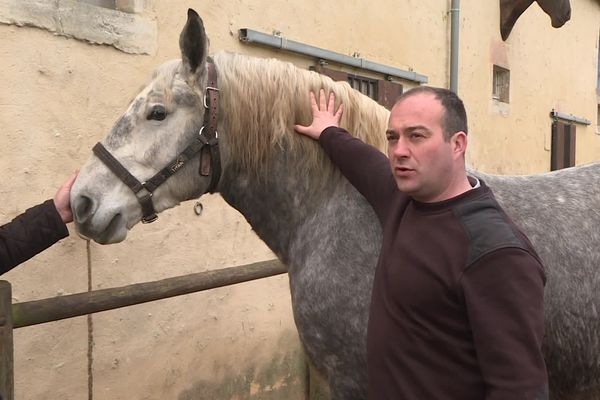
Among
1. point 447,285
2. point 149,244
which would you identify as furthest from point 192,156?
point 149,244

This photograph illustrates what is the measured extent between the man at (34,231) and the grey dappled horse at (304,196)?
16 centimetres

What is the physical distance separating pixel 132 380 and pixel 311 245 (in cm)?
196

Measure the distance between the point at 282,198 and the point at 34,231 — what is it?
0.89 m

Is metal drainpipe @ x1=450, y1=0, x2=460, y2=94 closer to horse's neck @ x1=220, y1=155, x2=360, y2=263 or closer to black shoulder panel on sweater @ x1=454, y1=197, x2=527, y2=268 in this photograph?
horse's neck @ x1=220, y1=155, x2=360, y2=263

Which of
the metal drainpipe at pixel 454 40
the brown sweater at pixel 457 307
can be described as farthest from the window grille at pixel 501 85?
the brown sweater at pixel 457 307

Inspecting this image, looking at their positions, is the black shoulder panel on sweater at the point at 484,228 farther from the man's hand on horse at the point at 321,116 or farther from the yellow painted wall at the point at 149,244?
the yellow painted wall at the point at 149,244

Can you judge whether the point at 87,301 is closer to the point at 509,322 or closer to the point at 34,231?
the point at 34,231

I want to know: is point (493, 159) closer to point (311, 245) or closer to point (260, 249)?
point (260, 249)

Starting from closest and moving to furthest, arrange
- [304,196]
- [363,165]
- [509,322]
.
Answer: [509,322]
[363,165]
[304,196]

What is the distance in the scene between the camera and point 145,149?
2143 millimetres

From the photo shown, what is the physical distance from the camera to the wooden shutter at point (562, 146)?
8.55 m

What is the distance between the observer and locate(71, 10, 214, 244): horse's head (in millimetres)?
2127

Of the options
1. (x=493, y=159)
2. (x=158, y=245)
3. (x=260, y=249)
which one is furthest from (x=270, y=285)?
(x=493, y=159)

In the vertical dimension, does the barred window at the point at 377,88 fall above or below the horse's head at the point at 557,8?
below
